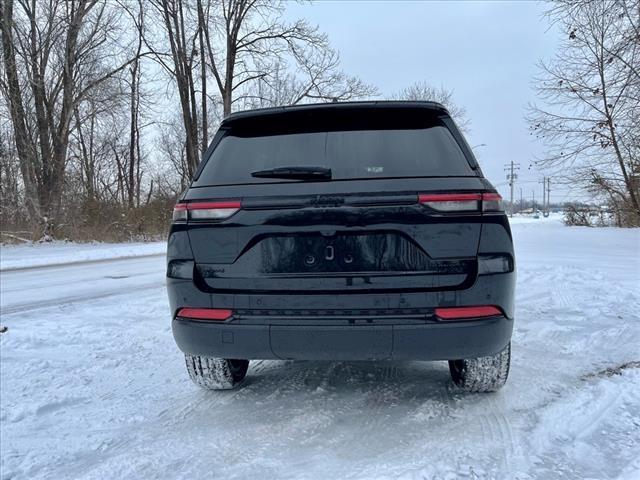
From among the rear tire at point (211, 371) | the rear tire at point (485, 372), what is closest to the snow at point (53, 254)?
the rear tire at point (211, 371)

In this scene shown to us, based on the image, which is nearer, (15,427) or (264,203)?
(264,203)

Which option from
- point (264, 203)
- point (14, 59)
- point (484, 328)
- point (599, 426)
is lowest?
point (599, 426)

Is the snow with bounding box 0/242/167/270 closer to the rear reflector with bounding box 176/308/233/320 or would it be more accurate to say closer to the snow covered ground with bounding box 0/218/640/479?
the snow covered ground with bounding box 0/218/640/479

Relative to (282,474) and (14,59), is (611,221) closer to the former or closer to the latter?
(282,474)

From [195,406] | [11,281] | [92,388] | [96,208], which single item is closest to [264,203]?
[195,406]

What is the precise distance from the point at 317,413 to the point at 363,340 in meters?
0.69

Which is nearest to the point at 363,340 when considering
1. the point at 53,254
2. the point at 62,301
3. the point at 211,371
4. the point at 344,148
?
the point at 344,148

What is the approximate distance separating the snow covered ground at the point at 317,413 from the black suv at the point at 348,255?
1.49 ft

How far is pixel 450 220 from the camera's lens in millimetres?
2162

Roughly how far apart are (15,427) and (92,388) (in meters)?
0.57

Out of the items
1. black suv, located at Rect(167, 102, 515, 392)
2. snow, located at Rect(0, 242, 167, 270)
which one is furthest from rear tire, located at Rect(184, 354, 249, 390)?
snow, located at Rect(0, 242, 167, 270)

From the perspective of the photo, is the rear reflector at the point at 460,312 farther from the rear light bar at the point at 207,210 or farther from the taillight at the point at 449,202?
the rear light bar at the point at 207,210

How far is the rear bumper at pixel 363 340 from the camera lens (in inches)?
85.0

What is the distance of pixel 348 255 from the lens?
86.4 inches
